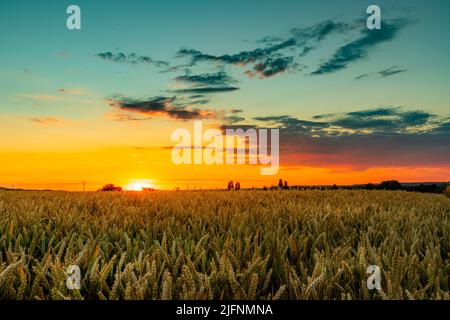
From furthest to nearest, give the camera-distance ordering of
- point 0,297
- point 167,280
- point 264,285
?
point 264,285 → point 0,297 → point 167,280

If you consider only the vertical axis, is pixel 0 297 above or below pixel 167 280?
below

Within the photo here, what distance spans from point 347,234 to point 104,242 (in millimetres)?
2079

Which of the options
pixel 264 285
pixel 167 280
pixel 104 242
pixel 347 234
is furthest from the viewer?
pixel 347 234

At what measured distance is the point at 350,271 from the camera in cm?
200

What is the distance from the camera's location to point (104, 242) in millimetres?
2811
